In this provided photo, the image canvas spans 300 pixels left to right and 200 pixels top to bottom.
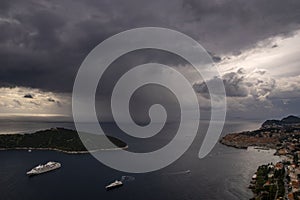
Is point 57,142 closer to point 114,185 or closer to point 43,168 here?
point 43,168

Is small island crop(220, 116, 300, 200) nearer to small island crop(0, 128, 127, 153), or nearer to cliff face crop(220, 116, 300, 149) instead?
cliff face crop(220, 116, 300, 149)

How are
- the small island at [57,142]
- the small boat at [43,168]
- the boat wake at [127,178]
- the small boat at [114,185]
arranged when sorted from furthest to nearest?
the small island at [57,142] → the small boat at [43,168] → the boat wake at [127,178] → the small boat at [114,185]

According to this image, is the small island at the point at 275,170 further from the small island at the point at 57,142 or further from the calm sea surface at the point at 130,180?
the small island at the point at 57,142

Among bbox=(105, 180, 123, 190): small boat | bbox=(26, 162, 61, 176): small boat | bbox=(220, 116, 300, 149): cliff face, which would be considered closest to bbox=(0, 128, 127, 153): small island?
bbox=(26, 162, 61, 176): small boat

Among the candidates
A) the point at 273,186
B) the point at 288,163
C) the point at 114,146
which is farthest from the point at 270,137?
the point at 273,186

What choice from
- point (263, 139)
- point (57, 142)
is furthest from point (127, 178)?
point (263, 139)

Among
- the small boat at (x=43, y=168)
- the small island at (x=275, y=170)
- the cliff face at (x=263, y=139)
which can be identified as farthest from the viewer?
the cliff face at (x=263, y=139)

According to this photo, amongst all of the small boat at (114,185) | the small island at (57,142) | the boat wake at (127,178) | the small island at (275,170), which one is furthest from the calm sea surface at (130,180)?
the small island at (57,142)

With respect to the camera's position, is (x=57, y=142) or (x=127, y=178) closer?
(x=127, y=178)
